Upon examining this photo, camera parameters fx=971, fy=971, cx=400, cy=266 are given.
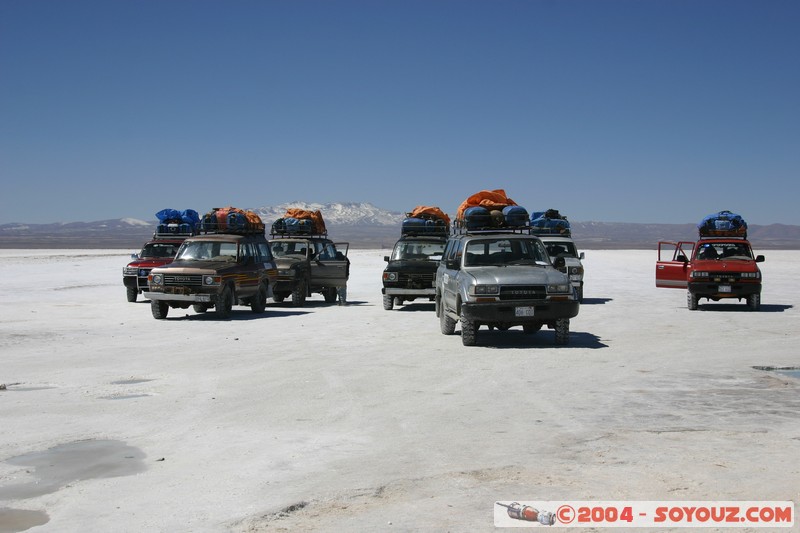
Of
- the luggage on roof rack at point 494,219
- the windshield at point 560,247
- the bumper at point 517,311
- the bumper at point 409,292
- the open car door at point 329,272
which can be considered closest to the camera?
the bumper at point 517,311

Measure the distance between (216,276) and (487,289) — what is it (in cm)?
801

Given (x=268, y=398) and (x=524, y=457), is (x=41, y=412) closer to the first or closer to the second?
(x=268, y=398)

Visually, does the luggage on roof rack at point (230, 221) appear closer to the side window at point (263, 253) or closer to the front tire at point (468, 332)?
the side window at point (263, 253)

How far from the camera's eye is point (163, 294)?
21266 millimetres

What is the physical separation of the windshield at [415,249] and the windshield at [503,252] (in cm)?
687

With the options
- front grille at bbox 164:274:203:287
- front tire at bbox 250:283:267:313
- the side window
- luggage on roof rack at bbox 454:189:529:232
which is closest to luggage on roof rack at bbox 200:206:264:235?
the side window

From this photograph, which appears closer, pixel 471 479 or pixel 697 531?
pixel 697 531

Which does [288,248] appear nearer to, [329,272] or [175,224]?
[329,272]

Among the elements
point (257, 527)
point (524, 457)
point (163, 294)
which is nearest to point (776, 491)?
point (524, 457)

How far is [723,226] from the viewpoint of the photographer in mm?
26500

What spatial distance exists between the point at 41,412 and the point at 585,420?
5.50 m

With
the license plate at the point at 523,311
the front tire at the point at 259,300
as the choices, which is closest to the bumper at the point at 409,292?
the front tire at the point at 259,300

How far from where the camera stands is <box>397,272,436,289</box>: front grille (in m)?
23.4

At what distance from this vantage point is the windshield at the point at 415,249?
24.6 m
